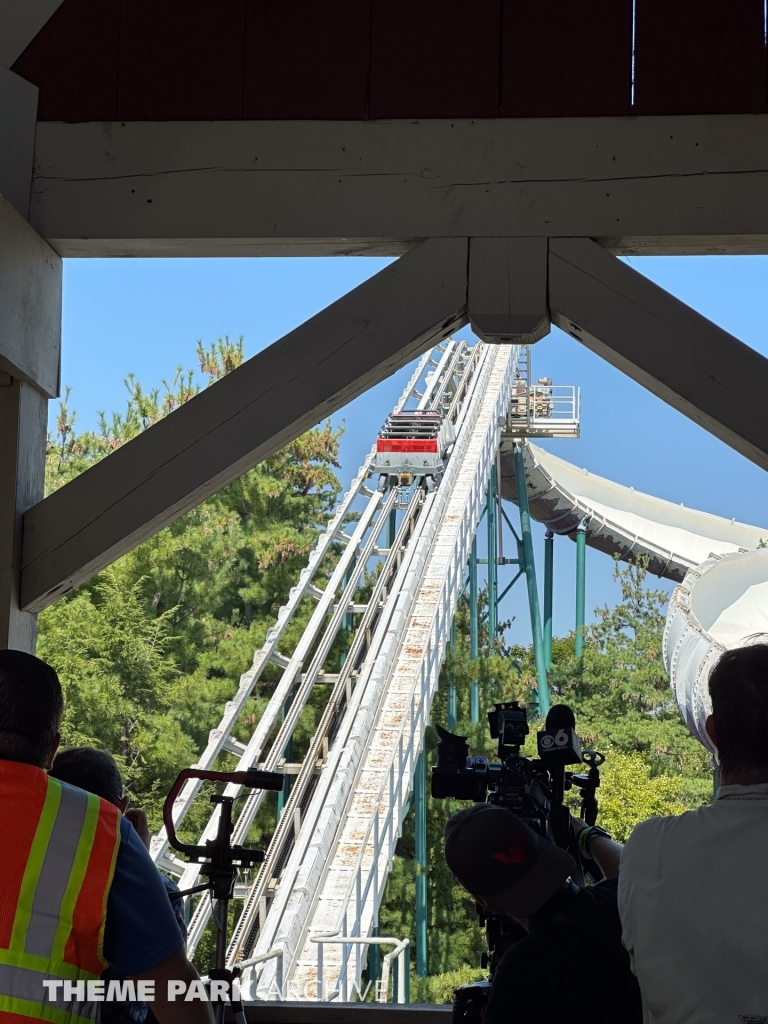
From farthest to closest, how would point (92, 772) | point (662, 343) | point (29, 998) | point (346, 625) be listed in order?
point (346, 625) → point (662, 343) → point (92, 772) → point (29, 998)

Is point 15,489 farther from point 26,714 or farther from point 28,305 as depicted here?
point 26,714

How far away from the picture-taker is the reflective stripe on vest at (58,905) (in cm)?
156

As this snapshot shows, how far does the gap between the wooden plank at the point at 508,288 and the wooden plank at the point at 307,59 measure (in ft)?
1.88

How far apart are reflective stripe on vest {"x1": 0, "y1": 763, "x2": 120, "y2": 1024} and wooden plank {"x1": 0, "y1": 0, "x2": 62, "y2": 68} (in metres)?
2.21

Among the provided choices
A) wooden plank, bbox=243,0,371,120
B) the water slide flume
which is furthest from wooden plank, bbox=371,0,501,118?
the water slide flume

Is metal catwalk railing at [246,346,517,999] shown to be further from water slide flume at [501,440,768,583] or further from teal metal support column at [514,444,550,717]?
water slide flume at [501,440,768,583]

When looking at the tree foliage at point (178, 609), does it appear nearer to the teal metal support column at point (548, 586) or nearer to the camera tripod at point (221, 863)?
the teal metal support column at point (548, 586)

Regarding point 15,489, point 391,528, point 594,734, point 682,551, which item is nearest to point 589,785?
point 15,489

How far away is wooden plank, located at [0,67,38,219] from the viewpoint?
2.95 meters

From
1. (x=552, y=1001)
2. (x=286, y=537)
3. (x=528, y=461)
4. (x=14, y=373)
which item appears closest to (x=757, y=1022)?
(x=552, y=1001)

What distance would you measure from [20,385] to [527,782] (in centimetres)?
163

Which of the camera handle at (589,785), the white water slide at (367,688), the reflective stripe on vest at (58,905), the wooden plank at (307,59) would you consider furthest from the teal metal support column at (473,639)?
the reflective stripe on vest at (58,905)

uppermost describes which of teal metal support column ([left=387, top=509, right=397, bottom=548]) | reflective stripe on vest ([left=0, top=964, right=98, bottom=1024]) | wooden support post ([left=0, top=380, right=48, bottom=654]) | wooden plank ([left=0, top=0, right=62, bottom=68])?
teal metal support column ([left=387, top=509, right=397, bottom=548])

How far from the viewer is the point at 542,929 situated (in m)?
1.75
